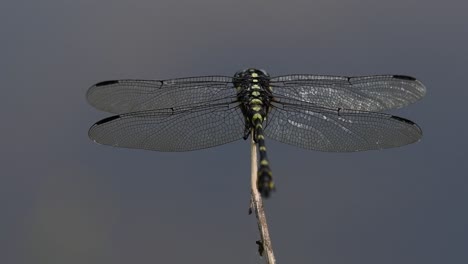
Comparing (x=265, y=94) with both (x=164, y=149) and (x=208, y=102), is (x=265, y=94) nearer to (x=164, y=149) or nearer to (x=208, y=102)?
(x=208, y=102)

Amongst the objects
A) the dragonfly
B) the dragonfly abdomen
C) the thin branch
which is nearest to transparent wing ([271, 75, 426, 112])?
the dragonfly

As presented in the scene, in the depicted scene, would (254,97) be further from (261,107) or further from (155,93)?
(155,93)

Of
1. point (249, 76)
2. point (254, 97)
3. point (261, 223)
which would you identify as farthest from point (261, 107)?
point (261, 223)

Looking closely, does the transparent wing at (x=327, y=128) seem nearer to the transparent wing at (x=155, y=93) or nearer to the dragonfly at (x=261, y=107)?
the dragonfly at (x=261, y=107)

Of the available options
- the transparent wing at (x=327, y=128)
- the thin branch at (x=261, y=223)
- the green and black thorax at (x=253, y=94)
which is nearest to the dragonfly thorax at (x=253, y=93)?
the green and black thorax at (x=253, y=94)

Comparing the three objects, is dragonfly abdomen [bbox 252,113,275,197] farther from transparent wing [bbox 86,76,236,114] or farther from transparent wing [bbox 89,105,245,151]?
transparent wing [bbox 86,76,236,114]

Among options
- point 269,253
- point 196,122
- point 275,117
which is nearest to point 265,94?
point 275,117
